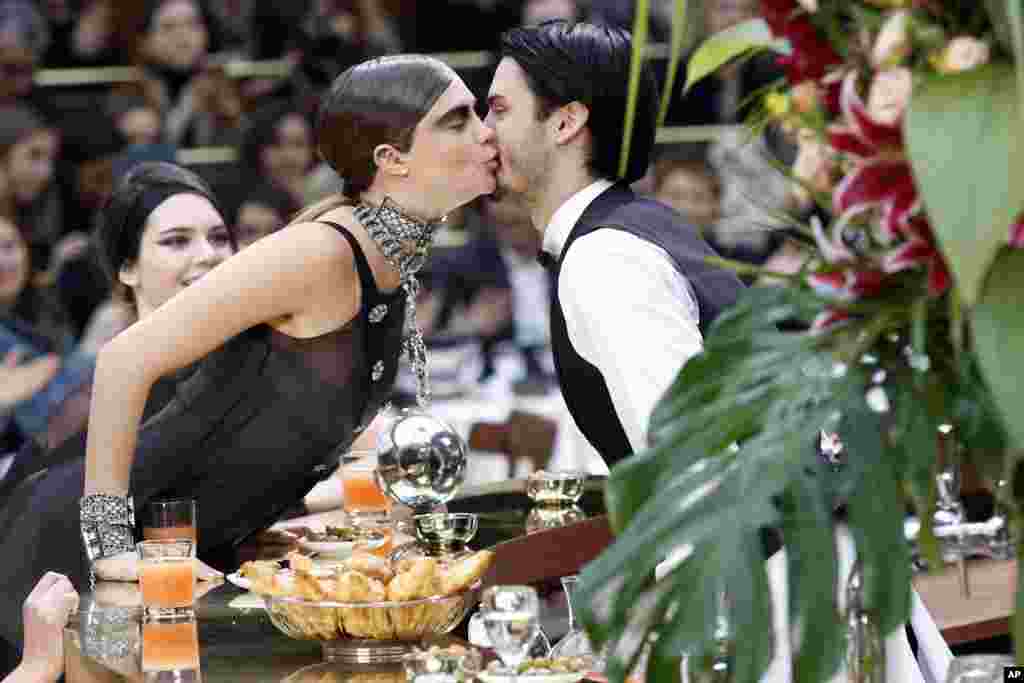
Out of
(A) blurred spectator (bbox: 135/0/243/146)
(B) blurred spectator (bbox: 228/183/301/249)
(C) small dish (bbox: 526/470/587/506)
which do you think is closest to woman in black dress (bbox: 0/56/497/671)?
(C) small dish (bbox: 526/470/587/506)

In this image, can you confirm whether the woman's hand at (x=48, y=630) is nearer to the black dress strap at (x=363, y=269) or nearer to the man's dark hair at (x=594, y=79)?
the black dress strap at (x=363, y=269)

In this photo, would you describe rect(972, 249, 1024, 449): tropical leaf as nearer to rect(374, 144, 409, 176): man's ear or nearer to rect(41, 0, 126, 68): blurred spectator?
rect(374, 144, 409, 176): man's ear

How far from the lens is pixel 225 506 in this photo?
301cm

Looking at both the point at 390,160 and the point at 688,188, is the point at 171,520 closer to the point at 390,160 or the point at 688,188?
the point at 390,160

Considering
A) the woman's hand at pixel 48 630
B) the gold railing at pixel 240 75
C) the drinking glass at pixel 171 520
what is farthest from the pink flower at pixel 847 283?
the gold railing at pixel 240 75

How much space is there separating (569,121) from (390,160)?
13.7 inches

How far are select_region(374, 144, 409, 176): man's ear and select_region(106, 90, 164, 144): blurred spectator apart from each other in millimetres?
4756

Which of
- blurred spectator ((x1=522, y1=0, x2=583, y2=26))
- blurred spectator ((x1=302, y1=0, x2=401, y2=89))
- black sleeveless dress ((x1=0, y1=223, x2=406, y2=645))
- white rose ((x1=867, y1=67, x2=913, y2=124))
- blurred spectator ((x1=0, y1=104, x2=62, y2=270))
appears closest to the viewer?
white rose ((x1=867, y1=67, x2=913, y2=124))

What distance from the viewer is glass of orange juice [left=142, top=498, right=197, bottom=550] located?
2.68 m

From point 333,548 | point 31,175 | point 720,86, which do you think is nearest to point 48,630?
point 333,548

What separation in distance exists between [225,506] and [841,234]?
6.19 feet

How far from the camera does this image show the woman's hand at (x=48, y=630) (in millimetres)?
2451

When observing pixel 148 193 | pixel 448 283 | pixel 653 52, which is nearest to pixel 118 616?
pixel 148 193

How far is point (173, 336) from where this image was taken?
2.83m
